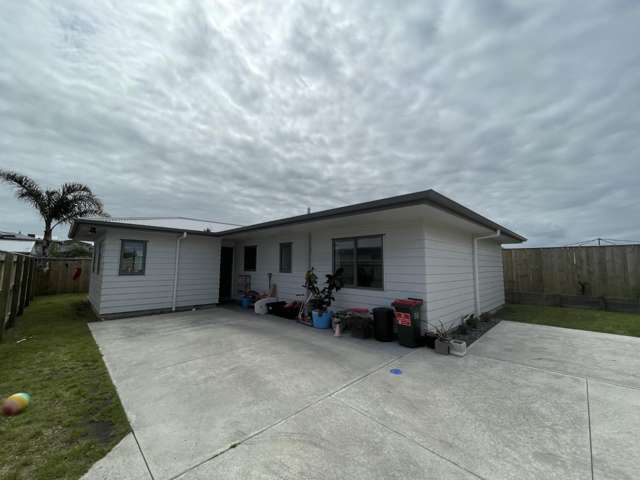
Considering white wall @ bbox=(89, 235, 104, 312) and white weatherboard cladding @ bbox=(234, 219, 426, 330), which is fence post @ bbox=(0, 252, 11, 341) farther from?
white weatherboard cladding @ bbox=(234, 219, 426, 330)

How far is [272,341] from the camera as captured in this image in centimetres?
495

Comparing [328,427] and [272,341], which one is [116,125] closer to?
[272,341]

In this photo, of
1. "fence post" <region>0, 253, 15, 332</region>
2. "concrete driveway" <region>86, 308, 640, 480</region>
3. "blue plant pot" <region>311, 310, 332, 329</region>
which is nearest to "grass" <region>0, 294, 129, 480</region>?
"concrete driveway" <region>86, 308, 640, 480</region>

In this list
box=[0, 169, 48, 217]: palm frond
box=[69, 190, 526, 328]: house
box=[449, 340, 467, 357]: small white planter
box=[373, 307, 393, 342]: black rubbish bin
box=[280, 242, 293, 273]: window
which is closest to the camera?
box=[449, 340, 467, 357]: small white planter

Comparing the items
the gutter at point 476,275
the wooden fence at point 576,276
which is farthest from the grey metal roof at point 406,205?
the wooden fence at point 576,276

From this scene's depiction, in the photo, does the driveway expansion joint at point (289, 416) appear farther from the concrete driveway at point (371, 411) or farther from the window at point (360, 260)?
the window at point (360, 260)

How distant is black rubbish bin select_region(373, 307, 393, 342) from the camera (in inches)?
198

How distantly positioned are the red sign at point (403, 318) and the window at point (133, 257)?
24.2 ft

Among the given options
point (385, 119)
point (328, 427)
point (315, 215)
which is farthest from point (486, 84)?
point (328, 427)

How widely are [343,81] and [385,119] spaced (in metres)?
1.57

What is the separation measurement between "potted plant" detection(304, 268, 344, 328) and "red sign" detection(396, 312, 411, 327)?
1.68 m

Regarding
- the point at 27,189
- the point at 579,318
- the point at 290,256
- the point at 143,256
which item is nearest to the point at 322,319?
the point at 290,256

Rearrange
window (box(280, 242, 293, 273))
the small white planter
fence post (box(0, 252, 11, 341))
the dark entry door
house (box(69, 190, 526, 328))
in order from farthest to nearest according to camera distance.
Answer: the dark entry door, window (box(280, 242, 293, 273)), house (box(69, 190, 526, 328)), fence post (box(0, 252, 11, 341)), the small white planter

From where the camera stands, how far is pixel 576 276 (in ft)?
29.0
